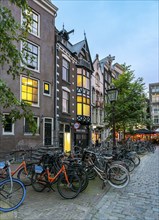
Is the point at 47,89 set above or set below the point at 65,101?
above

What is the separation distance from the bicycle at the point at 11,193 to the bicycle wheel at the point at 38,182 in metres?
1.03

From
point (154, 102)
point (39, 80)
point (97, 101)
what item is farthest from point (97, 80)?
point (154, 102)

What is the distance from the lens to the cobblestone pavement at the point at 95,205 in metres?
4.11

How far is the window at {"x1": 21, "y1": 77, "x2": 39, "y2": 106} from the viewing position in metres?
14.0

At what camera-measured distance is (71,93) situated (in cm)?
1975

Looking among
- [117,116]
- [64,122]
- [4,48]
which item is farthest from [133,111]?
[4,48]

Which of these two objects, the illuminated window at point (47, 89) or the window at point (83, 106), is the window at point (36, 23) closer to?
the illuminated window at point (47, 89)

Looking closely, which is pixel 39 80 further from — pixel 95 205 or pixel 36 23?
pixel 95 205

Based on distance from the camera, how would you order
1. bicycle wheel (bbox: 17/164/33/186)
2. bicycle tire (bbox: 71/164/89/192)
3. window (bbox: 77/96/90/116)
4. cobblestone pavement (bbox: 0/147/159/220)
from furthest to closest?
window (bbox: 77/96/90/116)
bicycle wheel (bbox: 17/164/33/186)
bicycle tire (bbox: 71/164/89/192)
cobblestone pavement (bbox: 0/147/159/220)

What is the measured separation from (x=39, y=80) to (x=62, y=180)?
36.4 ft

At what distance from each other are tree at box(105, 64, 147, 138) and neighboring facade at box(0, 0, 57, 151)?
220 inches

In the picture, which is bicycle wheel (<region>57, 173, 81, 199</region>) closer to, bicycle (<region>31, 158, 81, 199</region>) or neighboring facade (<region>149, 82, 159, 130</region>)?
bicycle (<region>31, 158, 81, 199</region>)

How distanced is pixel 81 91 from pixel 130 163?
1279cm

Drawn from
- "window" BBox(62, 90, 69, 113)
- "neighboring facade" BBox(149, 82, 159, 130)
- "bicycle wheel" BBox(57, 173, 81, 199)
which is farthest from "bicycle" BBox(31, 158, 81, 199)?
"neighboring facade" BBox(149, 82, 159, 130)
